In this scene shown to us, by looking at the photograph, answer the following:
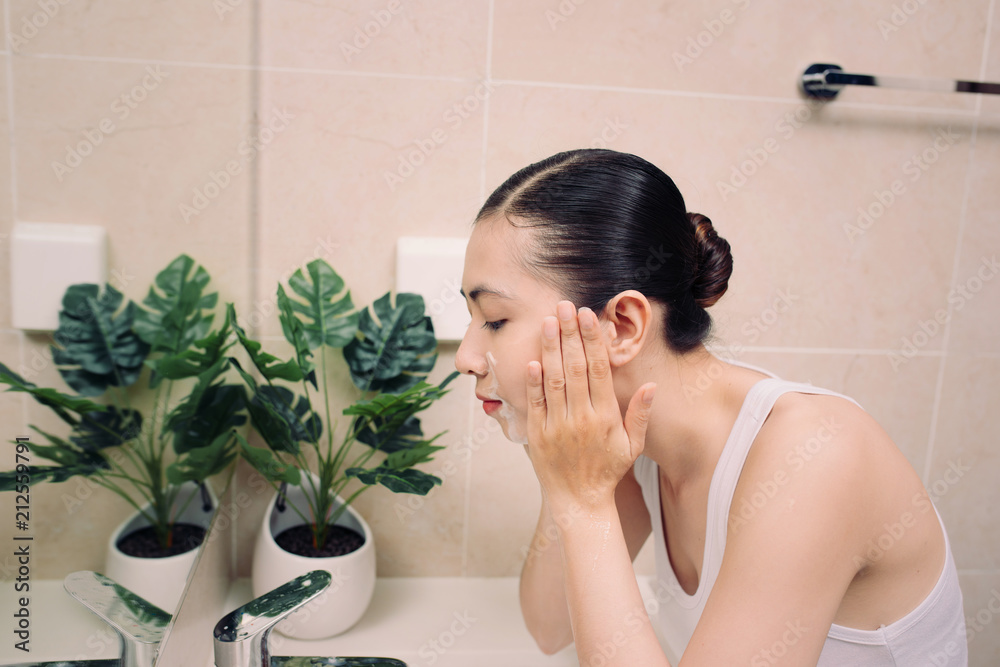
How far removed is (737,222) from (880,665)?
0.60 metres

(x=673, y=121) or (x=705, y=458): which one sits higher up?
(x=673, y=121)

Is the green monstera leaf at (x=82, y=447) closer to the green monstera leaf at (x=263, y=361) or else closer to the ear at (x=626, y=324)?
the green monstera leaf at (x=263, y=361)

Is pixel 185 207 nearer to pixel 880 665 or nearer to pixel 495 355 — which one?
pixel 495 355

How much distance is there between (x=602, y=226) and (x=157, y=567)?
498 millimetres

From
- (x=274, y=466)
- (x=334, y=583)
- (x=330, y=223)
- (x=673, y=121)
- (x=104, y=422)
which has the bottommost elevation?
(x=334, y=583)

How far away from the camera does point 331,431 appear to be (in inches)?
38.0

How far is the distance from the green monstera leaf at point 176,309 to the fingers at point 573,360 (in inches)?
14.4

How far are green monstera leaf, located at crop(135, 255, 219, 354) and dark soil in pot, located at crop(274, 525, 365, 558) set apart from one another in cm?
33

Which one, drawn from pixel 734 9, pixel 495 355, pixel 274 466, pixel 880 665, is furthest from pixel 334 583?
pixel 734 9

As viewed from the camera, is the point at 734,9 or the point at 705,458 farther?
the point at 734,9

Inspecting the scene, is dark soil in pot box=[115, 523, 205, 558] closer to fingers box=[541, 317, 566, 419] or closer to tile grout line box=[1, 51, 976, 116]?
fingers box=[541, 317, 566, 419]

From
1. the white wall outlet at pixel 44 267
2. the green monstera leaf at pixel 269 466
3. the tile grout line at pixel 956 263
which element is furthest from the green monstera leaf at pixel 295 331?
the tile grout line at pixel 956 263

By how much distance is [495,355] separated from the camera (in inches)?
26.8

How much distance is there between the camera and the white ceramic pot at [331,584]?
0.88 meters
